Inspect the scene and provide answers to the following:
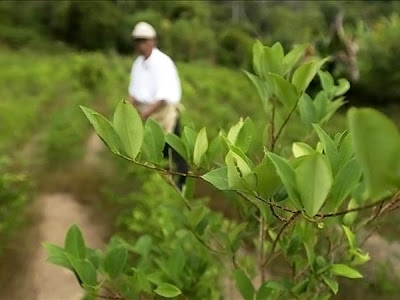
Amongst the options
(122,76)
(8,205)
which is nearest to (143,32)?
(8,205)

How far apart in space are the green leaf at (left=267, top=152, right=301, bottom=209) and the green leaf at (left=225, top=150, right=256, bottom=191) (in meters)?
0.06

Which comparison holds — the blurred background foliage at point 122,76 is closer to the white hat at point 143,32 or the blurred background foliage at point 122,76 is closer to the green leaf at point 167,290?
the green leaf at point 167,290

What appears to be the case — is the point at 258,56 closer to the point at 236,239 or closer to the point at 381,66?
the point at 236,239

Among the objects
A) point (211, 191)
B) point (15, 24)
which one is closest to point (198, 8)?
point (15, 24)

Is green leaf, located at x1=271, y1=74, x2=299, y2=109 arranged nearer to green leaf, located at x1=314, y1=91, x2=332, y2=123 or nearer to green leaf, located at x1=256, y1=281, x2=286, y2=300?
green leaf, located at x1=314, y1=91, x2=332, y2=123

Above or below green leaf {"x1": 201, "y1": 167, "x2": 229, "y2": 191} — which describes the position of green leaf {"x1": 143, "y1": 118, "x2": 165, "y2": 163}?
below

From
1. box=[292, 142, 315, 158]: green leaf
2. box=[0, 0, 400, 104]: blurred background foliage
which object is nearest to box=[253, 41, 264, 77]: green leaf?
box=[292, 142, 315, 158]: green leaf

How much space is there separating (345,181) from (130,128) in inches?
12.3

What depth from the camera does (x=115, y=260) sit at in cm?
130

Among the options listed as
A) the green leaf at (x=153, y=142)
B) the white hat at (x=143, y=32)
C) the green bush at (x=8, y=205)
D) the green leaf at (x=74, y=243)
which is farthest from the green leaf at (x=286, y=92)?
the white hat at (x=143, y=32)

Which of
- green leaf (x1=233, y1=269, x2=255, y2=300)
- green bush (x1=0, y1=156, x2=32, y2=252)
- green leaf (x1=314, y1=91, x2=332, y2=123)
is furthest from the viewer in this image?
green bush (x1=0, y1=156, x2=32, y2=252)

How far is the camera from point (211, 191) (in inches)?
147

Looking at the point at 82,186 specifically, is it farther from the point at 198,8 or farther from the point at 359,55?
the point at 198,8

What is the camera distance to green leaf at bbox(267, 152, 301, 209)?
0.82 m
